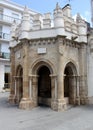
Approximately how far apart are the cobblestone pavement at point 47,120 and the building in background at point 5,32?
15.9 metres

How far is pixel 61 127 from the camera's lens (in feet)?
25.2

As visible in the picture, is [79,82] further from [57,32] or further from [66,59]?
[57,32]

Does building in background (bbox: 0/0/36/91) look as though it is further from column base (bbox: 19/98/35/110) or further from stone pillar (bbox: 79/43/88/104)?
stone pillar (bbox: 79/43/88/104)

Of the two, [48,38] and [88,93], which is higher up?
[48,38]

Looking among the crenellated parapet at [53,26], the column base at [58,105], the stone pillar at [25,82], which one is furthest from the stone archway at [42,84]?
the crenellated parapet at [53,26]

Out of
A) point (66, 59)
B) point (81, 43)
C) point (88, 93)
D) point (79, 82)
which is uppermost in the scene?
point (81, 43)

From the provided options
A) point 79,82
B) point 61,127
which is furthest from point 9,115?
point 79,82

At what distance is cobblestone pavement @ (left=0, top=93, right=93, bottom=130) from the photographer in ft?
25.3

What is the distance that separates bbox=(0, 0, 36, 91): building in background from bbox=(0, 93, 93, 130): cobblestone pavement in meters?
15.9

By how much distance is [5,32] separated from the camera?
27812mm

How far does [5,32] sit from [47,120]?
2162 centimetres

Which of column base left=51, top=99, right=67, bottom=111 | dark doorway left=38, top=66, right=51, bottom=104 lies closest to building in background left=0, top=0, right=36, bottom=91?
dark doorway left=38, top=66, right=51, bottom=104

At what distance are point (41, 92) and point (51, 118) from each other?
5.71 metres

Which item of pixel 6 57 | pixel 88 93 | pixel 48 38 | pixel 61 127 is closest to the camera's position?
pixel 61 127
